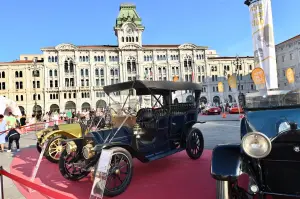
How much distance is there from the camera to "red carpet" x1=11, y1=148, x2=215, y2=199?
13.8 feet

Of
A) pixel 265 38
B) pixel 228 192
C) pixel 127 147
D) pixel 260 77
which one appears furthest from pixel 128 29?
pixel 228 192

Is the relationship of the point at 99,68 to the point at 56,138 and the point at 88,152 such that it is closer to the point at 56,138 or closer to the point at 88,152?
the point at 56,138

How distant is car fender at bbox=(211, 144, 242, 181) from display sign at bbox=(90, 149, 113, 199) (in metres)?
1.74

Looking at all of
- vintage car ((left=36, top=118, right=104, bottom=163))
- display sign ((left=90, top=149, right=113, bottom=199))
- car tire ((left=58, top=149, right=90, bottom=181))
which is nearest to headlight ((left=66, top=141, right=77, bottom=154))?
car tire ((left=58, top=149, right=90, bottom=181))

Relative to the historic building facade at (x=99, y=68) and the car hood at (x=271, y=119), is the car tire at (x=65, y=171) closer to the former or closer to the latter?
the car hood at (x=271, y=119)

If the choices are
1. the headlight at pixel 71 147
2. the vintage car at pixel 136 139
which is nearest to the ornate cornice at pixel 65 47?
the vintage car at pixel 136 139

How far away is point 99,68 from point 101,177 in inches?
2213

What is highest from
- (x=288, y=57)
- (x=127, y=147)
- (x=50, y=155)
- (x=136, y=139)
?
(x=288, y=57)

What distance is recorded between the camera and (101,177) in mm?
3686

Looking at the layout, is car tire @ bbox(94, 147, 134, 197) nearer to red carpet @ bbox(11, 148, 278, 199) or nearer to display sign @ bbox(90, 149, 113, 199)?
red carpet @ bbox(11, 148, 278, 199)

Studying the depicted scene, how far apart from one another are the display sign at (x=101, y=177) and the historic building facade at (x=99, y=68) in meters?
50.8

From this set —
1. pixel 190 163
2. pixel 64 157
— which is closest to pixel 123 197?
pixel 64 157

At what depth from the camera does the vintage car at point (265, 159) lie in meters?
2.59

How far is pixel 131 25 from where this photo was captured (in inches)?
2280
